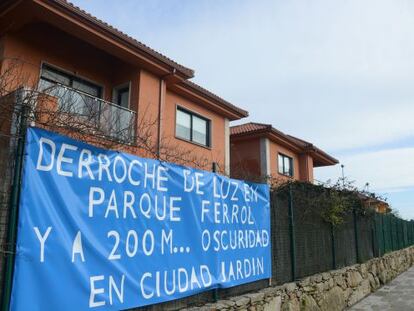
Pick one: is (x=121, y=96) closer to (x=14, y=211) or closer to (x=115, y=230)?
(x=115, y=230)

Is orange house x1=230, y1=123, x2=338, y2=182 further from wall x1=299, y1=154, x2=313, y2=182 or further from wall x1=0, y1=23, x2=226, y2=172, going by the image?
wall x1=0, y1=23, x2=226, y2=172

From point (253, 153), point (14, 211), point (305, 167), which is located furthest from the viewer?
point (305, 167)

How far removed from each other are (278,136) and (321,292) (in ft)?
49.6

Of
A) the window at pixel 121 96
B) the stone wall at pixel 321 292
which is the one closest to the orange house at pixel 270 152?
the window at pixel 121 96

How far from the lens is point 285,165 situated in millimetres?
24016

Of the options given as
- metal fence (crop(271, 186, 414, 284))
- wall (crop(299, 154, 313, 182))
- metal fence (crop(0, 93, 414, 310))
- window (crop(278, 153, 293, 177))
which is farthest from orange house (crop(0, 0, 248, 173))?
wall (crop(299, 154, 313, 182))

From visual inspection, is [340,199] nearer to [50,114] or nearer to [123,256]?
[123,256]

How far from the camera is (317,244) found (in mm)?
8430

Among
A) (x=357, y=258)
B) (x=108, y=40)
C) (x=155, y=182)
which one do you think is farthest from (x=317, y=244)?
(x=108, y=40)

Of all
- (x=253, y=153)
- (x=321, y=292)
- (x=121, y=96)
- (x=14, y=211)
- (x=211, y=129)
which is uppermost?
(x=121, y=96)

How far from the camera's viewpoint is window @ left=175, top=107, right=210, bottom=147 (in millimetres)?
14970

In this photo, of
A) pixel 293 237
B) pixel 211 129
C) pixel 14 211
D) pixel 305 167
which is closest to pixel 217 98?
pixel 211 129

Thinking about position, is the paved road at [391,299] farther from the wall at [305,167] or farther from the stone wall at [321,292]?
the wall at [305,167]

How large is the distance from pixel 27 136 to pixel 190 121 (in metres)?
12.3
